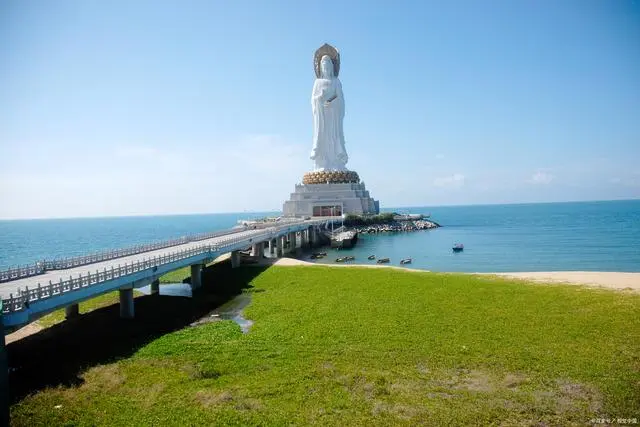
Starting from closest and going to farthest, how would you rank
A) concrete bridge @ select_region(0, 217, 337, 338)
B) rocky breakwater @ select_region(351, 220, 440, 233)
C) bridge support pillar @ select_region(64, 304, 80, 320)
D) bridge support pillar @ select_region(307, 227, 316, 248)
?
1. concrete bridge @ select_region(0, 217, 337, 338)
2. bridge support pillar @ select_region(64, 304, 80, 320)
3. bridge support pillar @ select_region(307, 227, 316, 248)
4. rocky breakwater @ select_region(351, 220, 440, 233)

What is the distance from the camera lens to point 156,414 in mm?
12961

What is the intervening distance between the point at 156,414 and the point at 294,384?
3.86 metres

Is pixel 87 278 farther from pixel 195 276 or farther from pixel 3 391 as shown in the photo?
pixel 195 276

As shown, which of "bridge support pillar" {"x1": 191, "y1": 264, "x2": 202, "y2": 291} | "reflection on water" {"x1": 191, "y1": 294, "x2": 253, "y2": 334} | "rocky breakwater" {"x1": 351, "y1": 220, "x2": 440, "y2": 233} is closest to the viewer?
"reflection on water" {"x1": 191, "y1": 294, "x2": 253, "y2": 334}

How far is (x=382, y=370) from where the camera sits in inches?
614

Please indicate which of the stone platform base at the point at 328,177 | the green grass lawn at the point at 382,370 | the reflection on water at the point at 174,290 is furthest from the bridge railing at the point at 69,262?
the stone platform base at the point at 328,177

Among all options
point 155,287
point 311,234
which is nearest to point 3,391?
point 155,287

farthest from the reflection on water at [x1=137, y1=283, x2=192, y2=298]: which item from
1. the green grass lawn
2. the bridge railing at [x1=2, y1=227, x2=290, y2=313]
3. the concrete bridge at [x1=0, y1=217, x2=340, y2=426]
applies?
the green grass lawn

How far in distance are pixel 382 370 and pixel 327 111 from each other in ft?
253

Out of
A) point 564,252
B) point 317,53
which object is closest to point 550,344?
point 564,252

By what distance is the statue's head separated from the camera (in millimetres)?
87312

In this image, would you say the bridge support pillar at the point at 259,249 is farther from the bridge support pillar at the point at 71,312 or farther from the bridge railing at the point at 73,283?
the bridge support pillar at the point at 71,312

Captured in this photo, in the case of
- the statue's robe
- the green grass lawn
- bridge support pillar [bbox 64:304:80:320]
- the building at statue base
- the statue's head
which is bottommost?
the green grass lawn

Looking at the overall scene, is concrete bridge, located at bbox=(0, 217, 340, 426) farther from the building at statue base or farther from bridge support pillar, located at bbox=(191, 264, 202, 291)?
the building at statue base
